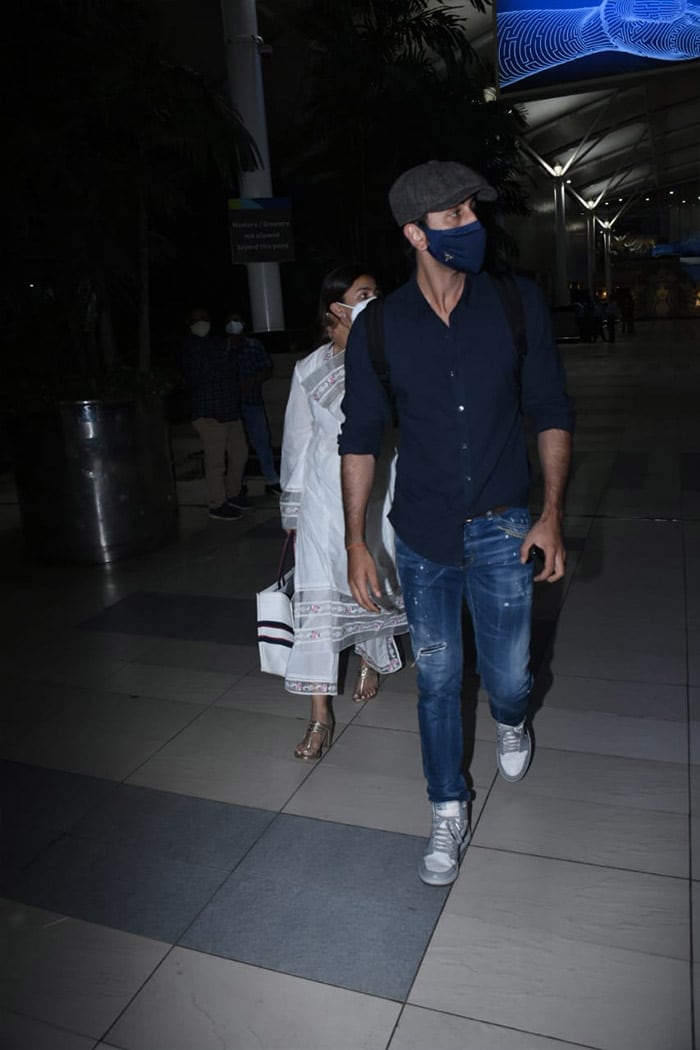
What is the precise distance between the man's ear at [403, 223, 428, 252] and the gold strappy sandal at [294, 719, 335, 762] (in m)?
1.84

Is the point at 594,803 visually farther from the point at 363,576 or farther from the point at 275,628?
the point at 275,628

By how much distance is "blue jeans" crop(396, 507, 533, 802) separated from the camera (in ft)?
8.14

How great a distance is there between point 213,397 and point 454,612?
16.6ft

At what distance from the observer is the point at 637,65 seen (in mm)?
11352

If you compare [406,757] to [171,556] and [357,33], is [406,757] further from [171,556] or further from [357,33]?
[357,33]

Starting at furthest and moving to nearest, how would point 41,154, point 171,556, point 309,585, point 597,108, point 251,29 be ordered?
point 597,108 → point 251,29 → point 171,556 → point 41,154 → point 309,585

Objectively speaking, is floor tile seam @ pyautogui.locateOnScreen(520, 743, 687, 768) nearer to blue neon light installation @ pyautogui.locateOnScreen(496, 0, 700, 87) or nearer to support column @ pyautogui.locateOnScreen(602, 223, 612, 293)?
blue neon light installation @ pyautogui.locateOnScreen(496, 0, 700, 87)

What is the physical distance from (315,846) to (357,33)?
9.75 m

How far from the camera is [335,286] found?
3168 millimetres

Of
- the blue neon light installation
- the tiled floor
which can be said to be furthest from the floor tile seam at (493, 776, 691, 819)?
the blue neon light installation

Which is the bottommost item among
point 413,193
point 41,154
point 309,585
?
point 309,585

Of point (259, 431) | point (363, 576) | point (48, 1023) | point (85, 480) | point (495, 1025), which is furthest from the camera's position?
point (259, 431)

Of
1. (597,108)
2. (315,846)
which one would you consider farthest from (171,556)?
(597,108)

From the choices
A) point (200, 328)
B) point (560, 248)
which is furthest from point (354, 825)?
point (560, 248)
